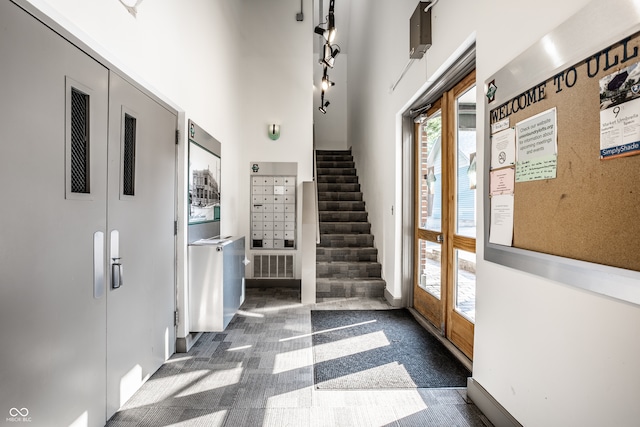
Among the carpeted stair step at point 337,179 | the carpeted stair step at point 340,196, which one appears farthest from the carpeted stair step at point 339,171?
the carpeted stair step at point 340,196

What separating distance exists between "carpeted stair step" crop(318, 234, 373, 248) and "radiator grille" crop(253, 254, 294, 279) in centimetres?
70

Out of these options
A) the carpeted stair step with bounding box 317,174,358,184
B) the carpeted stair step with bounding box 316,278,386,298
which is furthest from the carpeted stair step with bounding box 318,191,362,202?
the carpeted stair step with bounding box 316,278,386,298

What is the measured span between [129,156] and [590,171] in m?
2.48

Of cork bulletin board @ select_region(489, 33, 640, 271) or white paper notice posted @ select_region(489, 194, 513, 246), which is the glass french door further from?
cork bulletin board @ select_region(489, 33, 640, 271)

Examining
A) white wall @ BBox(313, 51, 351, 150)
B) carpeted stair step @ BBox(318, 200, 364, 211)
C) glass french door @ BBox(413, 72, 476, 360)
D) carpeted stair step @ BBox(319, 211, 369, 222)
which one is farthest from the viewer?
white wall @ BBox(313, 51, 351, 150)

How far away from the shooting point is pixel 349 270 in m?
4.81

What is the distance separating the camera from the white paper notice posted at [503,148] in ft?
5.76

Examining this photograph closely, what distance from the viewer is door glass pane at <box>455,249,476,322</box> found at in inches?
103

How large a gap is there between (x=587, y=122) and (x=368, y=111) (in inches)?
188

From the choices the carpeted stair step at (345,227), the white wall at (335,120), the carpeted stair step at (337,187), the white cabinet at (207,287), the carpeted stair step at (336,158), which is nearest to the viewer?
the white cabinet at (207,287)

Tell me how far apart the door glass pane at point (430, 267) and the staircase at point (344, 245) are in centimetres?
88

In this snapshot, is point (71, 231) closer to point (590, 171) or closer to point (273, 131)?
point (590, 171)

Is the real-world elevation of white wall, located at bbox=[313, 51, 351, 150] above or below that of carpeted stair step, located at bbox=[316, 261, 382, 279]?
above

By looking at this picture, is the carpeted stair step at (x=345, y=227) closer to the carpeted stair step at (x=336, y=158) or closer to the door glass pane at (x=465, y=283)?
the carpeted stair step at (x=336, y=158)
